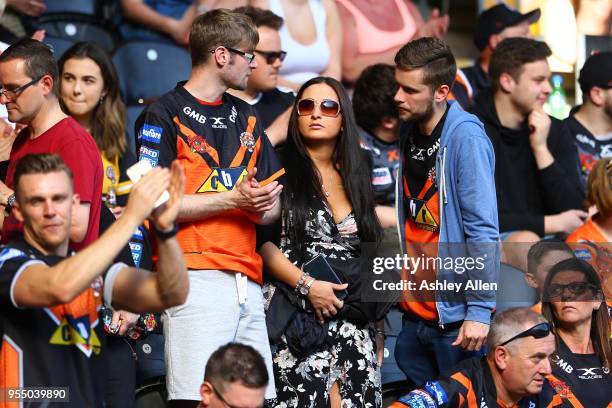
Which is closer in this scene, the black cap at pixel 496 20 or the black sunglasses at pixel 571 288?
the black sunglasses at pixel 571 288

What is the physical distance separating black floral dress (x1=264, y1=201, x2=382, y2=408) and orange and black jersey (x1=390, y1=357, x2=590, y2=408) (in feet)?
0.90

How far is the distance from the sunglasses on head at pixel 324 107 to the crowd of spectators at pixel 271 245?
11 millimetres

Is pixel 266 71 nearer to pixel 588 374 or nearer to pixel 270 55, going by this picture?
pixel 270 55

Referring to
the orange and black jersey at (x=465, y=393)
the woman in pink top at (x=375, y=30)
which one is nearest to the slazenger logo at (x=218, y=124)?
the orange and black jersey at (x=465, y=393)

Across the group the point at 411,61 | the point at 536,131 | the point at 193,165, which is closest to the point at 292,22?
the point at 536,131

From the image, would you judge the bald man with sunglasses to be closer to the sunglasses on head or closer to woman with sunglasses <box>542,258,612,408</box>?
woman with sunglasses <box>542,258,612,408</box>

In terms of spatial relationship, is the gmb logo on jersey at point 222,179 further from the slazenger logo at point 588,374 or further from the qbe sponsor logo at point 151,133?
the slazenger logo at point 588,374

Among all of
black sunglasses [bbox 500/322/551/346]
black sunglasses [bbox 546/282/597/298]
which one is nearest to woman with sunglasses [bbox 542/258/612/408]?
black sunglasses [bbox 546/282/597/298]

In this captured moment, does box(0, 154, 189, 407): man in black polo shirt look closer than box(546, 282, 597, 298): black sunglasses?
Yes

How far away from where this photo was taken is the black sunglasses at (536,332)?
17.5 feet

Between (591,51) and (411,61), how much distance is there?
12.0 ft

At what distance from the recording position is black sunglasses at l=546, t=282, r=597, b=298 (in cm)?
591

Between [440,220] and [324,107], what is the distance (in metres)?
0.82

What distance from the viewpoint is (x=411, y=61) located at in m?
5.36
